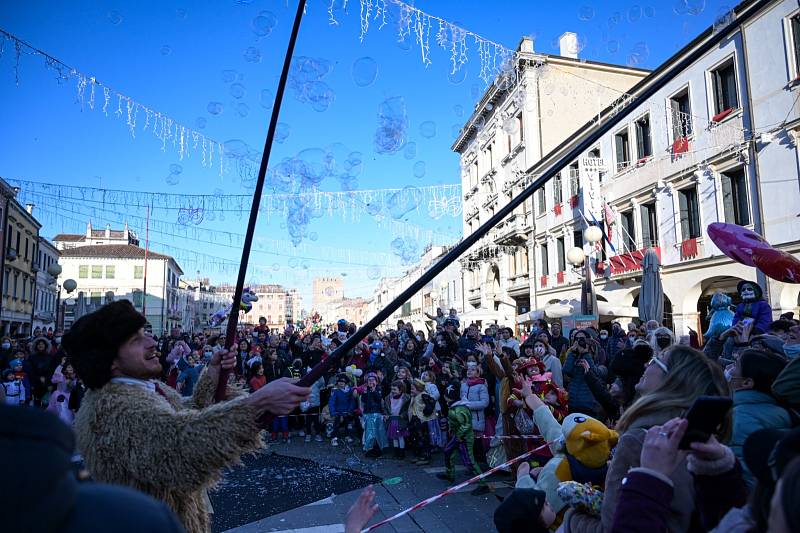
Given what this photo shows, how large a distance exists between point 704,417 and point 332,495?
620cm

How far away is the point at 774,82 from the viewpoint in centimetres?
1505

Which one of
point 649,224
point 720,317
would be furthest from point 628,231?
point 720,317

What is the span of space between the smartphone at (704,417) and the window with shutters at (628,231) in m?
21.9

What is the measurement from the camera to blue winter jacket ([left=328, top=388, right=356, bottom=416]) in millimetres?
11141

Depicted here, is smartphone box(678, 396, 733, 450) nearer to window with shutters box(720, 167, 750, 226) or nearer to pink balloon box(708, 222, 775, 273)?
pink balloon box(708, 222, 775, 273)

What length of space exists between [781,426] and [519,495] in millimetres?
1261

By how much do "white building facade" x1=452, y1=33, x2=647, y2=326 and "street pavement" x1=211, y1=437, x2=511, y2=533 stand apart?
1682cm

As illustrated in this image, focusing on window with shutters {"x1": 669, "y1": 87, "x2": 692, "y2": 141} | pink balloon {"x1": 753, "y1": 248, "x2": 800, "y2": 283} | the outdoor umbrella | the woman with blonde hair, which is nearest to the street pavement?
the woman with blonde hair

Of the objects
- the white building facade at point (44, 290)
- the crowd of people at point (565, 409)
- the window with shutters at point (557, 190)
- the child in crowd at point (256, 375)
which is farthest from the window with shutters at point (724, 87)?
the white building facade at point (44, 290)

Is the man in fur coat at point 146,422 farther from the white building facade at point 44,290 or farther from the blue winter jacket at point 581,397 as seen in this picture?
the white building facade at point 44,290

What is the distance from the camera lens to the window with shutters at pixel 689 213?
18.5 m

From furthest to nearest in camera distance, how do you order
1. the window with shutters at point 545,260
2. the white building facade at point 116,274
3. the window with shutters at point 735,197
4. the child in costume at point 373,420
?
the white building facade at point 116,274
the window with shutters at point 545,260
the window with shutters at point 735,197
the child in costume at point 373,420

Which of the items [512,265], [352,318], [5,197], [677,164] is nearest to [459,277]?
[512,265]

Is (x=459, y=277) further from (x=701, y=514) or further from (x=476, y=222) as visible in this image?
(x=701, y=514)
